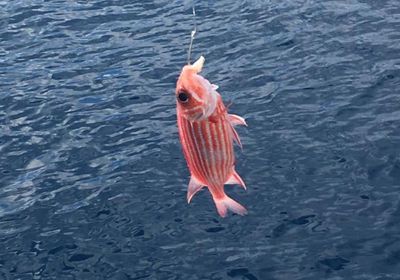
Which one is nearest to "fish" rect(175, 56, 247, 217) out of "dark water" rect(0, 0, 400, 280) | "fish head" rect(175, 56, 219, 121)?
"fish head" rect(175, 56, 219, 121)

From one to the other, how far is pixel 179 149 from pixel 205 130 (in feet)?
24.5

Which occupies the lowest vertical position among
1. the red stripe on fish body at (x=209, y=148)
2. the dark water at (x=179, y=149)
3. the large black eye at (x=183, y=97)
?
the dark water at (x=179, y=149)

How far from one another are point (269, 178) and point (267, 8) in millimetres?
7779

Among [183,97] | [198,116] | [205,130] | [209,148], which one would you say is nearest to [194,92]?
[183,97]

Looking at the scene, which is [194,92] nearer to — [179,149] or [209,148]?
[209,148]

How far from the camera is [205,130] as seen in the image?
650 cm

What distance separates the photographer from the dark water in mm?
11445

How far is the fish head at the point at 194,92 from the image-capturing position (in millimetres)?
6145

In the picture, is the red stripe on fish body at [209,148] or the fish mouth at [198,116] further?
the red stripe on fish body at [209,148]

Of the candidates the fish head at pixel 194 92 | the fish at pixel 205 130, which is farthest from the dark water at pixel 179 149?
the fish head at pixel 194 92

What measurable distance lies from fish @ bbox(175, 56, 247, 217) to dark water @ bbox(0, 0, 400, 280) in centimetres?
439

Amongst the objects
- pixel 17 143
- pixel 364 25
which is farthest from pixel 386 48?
pixel 17 143

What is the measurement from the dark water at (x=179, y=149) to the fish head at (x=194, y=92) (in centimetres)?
528

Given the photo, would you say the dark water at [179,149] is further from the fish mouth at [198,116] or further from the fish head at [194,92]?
the fish head at [194,92]
